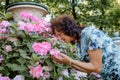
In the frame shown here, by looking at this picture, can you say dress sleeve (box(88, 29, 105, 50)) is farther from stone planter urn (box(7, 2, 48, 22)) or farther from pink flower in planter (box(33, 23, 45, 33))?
stone planter urn (box(7, 2, 48, 22))

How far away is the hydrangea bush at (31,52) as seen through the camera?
2445 mm

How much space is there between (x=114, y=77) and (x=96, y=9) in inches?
602

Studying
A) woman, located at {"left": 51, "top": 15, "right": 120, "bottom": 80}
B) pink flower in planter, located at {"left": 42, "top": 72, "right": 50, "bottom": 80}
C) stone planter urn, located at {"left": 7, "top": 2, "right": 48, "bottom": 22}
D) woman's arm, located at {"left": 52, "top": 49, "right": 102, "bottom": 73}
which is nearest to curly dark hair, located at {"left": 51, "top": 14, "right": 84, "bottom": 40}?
woman, located at {"left": 51, "top": 15, "right": 120, "bottom": 80}

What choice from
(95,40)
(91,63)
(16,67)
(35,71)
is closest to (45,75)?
(35,71)

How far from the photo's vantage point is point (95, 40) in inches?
104

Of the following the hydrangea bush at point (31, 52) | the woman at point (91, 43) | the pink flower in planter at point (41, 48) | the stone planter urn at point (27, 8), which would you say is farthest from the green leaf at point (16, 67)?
the stone planter urn at point (27, 8)

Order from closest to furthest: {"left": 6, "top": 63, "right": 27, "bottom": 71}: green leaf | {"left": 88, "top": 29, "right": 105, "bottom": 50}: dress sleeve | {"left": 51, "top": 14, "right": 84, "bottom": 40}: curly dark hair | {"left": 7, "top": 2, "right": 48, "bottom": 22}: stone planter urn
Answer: {"left": 6, "top": 63, "right": 27, "bottom": 71}: green leaf < {"left": 88, "top": 29, "right": 105, "bottom": 50}: dress sleeve < {"left": 51, "top": 14, "right": 84, "bottom": 40}: curly dark hair < {"left": 7, "top": 2, "right": 48, "bottom": 22}: stone planter urn

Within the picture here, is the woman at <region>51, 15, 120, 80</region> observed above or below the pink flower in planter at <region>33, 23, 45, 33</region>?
below

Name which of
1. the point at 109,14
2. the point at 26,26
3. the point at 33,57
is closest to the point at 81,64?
the point at 33,57

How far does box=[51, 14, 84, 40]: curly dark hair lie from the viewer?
2763 millimetres

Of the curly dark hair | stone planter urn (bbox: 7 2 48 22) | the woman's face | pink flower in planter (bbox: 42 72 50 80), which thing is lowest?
pink flower in planter (bbox: 42 72 50 80)

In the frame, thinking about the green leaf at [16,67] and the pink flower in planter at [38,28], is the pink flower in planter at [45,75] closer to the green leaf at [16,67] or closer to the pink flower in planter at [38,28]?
the green leaf at [16,67]

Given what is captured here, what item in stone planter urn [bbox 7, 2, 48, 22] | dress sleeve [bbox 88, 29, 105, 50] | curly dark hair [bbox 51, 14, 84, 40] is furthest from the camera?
stone planter urn [bbox 7, 2, 48, 22]

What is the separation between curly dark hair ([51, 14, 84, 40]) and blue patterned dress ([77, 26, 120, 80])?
0.28 ft
